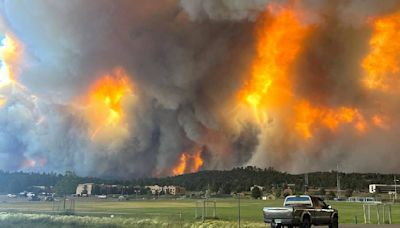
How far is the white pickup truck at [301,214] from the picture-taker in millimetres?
27609

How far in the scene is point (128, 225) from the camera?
148ft

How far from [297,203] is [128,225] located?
2046 cm

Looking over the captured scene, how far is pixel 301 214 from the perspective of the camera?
28.1m

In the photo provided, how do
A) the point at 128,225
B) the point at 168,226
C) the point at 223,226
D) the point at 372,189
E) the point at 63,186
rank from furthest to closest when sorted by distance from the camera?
the point at 372,189, the point at 63,186, the point at 128,225, the point at 168,226, the point at 223,226

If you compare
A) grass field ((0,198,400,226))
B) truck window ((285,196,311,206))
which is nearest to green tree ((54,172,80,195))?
grass field ((0,198,400,226))

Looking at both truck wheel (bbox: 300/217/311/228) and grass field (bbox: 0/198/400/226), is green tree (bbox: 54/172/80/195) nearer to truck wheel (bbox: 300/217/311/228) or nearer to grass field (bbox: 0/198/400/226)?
grass field (bbox: 0/198/400/226)

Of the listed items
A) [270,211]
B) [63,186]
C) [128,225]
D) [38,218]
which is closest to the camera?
[270,211]

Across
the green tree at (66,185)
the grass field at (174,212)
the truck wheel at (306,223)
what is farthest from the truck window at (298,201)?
the green tree at (66,185)

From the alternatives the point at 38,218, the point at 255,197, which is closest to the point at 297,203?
the point at 38,218

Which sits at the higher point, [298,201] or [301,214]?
[298,201]

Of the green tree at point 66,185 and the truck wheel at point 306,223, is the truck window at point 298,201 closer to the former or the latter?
the truck wheel at point 306,223

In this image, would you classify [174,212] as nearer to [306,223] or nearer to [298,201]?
[298,201]

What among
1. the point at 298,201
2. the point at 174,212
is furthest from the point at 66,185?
the point at 298,201

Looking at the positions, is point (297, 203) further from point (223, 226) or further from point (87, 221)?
point (87, 221)
